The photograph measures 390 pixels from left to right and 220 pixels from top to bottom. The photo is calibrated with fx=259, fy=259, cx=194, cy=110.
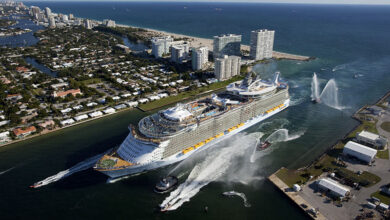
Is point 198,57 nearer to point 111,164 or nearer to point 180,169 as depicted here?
point 180,169

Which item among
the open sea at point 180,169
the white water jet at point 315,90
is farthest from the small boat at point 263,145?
the white water jet at point 315,90

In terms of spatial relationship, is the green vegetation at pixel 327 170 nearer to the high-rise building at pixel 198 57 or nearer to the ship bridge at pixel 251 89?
the ship bridge at pixel 251 89

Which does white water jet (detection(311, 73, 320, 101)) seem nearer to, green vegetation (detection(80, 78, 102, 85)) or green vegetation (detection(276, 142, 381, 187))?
green vegetation (detection(276, 142, 381, 187))

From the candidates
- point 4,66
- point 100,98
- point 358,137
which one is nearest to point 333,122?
point 358,137

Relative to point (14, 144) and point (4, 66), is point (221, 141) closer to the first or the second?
point (14, 144)

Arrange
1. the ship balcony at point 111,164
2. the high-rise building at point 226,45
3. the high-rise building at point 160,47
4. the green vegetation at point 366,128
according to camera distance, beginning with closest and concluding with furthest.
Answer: the ship balcony at point 111,164 < the green vegetation at point 366,128 < the high-rise building at point 226,45 < the high-rise building at point 160,47

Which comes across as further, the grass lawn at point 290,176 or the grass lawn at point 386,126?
the grass lawn at point 386,126

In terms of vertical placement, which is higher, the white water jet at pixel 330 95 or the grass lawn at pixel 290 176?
the white water jet at pixel 330 95
